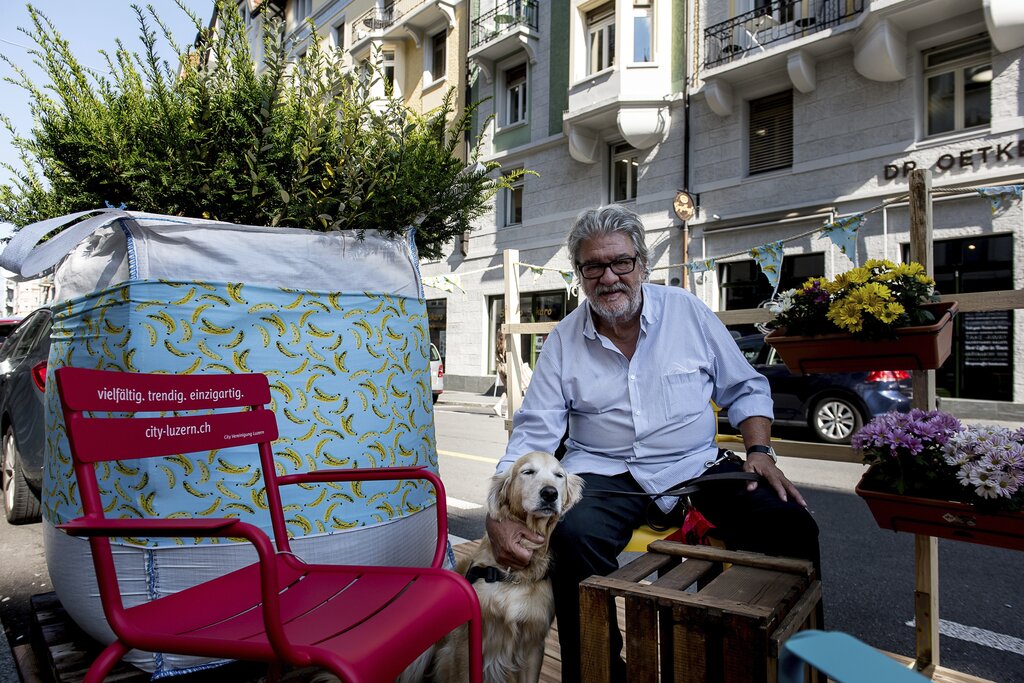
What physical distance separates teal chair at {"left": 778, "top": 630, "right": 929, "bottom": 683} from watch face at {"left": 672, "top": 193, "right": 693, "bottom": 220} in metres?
13.4

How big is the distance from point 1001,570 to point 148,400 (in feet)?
14.3

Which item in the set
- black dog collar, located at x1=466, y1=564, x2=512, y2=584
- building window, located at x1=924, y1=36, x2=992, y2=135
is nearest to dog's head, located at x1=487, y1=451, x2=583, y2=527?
black dog collar, located at x1=466, y1=564, x2=512, y2=584

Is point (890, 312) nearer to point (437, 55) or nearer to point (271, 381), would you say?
point (271, 381)

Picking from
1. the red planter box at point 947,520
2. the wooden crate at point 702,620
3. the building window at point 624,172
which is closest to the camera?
the wooden crate at point 702,620

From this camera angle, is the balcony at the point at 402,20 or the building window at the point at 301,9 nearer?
the balcony at the point at 402,20

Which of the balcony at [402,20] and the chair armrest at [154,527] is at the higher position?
the balcony at [402,20]

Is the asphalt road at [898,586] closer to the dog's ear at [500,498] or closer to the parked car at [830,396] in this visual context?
the dog's ear at [500,498]

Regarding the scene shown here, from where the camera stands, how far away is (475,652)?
1.57 metres

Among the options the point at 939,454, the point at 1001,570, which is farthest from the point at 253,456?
the point at 1001,570

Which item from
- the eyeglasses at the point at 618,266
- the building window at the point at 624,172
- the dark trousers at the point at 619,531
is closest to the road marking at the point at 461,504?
the dark trousers at the point at 619,531

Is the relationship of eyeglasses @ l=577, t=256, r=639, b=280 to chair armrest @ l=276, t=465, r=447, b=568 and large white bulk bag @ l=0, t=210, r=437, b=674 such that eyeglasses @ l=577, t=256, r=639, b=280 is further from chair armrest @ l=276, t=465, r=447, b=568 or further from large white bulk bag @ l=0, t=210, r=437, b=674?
chair armrest @ l=276, t=465, r=447, b=568

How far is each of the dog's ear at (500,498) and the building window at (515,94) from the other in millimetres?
16397

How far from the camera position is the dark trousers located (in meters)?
2.05

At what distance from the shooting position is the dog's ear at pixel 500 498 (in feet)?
7.10
